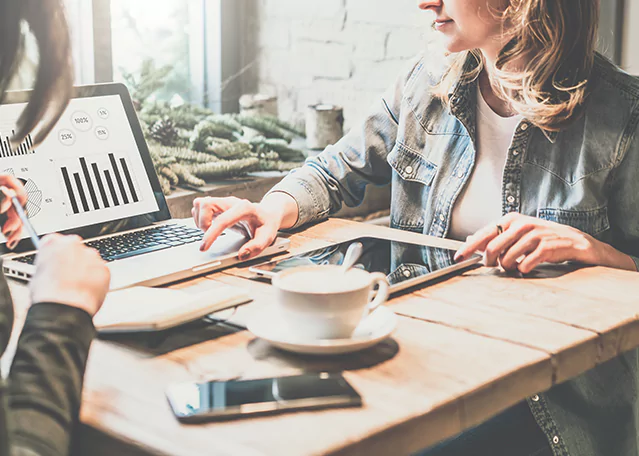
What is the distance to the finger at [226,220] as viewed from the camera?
4.23ft

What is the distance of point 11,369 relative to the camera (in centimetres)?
75

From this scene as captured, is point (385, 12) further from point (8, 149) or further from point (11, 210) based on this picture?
point (11, 210)

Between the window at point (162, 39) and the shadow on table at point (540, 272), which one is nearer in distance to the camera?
the shadow on table at point (540, 272)

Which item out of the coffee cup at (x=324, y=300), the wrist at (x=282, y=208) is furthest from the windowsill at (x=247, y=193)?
the coffee cup at (x=324, y=300)

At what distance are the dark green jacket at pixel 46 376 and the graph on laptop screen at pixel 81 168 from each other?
58 centimetres

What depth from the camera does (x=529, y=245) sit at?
124 cm

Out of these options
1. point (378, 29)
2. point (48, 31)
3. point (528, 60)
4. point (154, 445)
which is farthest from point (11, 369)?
point (378, 29)

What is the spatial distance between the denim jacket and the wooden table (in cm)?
22

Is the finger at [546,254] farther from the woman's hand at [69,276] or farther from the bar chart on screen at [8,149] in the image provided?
the bar chart on screen at [8,149]

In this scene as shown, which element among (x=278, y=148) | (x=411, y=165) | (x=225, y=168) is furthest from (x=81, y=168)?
(x=278, y=148)

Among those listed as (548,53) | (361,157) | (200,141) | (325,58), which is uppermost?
(548,53)

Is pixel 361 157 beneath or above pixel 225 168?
above

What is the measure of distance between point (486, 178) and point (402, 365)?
758 mm

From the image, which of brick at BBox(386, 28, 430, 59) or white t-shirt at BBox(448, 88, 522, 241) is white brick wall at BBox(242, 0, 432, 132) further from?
white t-shirt at BBox(448, 88, 522, 241)
